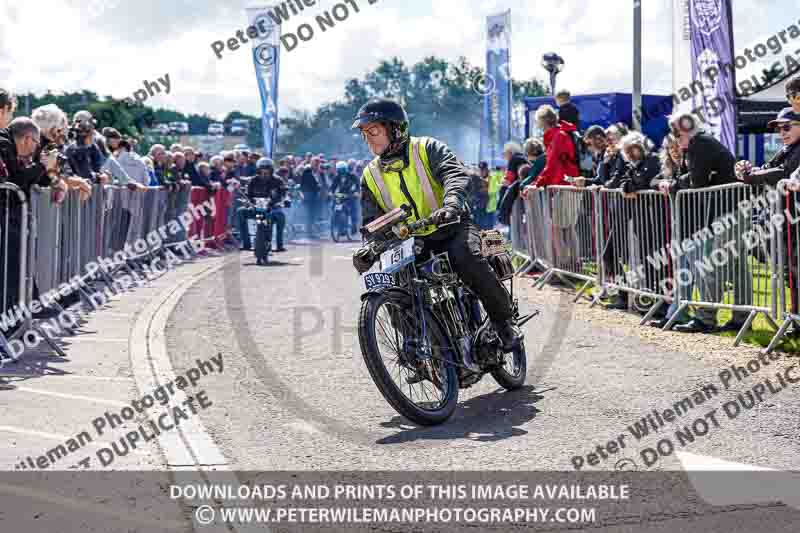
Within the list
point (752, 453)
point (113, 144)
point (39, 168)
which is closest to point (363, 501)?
point (752, 453)

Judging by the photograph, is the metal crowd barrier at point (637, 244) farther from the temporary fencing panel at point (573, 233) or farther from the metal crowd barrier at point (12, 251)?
the metal crowd barrier at point (12, 251)

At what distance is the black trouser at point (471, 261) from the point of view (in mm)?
7033

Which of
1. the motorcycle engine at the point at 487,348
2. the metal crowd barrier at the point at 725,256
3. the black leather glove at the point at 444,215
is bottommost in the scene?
the motorcycle engine at the point at 487,348

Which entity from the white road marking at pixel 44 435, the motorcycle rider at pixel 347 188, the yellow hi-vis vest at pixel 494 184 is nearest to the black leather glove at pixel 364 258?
the white road marking at pixel 44 435

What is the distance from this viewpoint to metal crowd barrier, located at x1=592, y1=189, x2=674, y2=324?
36.5 ft

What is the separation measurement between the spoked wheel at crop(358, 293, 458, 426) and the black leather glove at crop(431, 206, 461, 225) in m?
0.51

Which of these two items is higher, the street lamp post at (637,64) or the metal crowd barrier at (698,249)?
the street lamp post at (637,64)

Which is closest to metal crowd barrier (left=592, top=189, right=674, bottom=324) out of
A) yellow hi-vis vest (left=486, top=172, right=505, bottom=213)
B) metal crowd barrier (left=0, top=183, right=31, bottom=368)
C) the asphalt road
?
the asphalt road

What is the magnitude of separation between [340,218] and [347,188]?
4.18 ft

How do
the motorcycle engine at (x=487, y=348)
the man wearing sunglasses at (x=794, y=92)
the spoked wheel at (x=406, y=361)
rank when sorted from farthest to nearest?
the man wearing sunglasses at (x=794, y=92) → the motorcycle engine at (x=487, y=348) → the spoked wheel at (x=406, y=361)

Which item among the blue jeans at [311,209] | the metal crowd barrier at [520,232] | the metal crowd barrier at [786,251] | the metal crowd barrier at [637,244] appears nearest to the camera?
the metal crowd barrier at [786,251]

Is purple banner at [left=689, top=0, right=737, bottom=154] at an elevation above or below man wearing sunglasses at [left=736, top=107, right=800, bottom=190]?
above

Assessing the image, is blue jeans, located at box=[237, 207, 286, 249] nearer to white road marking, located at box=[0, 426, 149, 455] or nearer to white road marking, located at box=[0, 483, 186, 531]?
white road marking, located at box=[0, 426, 149, 455]

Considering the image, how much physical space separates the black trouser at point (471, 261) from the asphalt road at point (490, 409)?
672 mm
